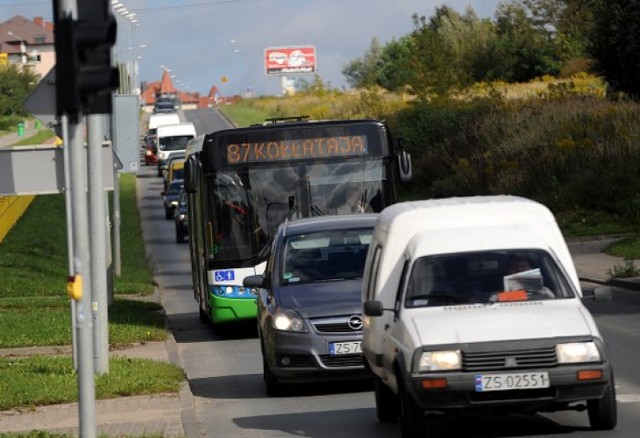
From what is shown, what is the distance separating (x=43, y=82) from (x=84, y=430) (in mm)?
7440

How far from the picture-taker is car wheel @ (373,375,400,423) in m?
12.0

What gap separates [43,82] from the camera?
50.8 ft

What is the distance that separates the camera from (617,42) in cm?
3847

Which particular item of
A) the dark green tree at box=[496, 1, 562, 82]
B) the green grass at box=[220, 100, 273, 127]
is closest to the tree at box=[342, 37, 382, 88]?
the green grass at box=[220, 100, 273, 127]

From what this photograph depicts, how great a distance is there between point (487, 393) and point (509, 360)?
0.87 feet

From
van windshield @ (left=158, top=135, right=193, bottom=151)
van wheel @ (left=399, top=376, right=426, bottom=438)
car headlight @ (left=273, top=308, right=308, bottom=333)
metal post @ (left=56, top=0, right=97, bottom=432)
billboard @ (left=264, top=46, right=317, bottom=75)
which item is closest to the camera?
metal post @ (left=56, top=0, right=97, bottom=432)

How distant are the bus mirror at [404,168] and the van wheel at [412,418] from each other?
9917mm

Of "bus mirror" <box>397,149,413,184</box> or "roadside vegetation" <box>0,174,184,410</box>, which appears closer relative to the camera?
"roadside vegetation" <box>0,174,184,410</box>

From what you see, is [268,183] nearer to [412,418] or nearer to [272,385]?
[272,385]

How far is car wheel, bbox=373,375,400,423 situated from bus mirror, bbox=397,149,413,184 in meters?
8.42

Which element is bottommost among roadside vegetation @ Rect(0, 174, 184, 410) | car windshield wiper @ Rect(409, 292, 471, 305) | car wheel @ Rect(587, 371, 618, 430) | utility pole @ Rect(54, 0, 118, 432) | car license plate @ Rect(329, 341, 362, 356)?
roadside vegetation @ Rect(0, 174, 184, 410)

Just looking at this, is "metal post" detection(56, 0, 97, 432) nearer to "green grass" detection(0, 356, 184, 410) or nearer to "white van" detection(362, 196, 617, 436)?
"white van" detection(362, 196, 617, 436)

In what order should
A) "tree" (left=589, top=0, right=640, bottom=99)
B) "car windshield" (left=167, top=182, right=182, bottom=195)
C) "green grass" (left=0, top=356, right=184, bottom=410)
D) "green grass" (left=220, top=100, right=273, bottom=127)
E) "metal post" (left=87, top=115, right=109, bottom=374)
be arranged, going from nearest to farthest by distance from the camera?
"green grass" (left=0, top=356, right=184, bottom=410) < "metal post" (left=87, top=115, right=109, bottom=374) < "tree" (left=589, top=0, right=640, bottom=99) < "car windshield" (left=167, top=182, right=182, bottom=195) < "green grass" (left=220, top=100, right=273, bottom=127)

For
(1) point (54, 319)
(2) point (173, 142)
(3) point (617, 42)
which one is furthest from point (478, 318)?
(2) point (173, 142)
